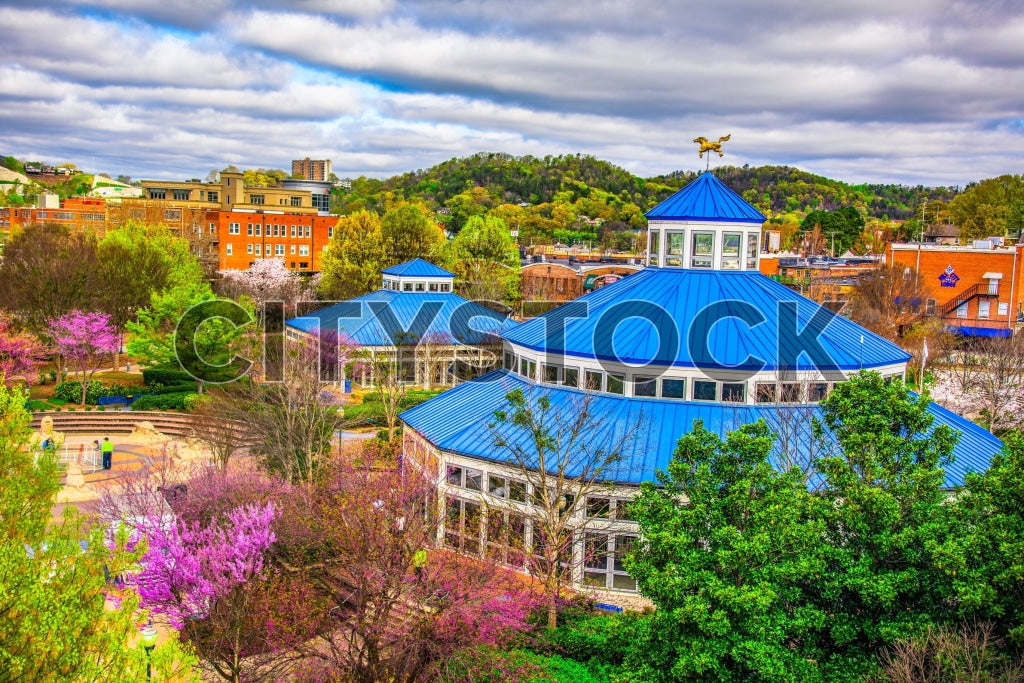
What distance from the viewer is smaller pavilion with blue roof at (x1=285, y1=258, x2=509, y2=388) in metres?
53.5

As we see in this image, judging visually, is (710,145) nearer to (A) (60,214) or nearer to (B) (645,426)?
(B) (645,426)

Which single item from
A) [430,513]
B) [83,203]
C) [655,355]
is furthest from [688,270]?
[83,203]

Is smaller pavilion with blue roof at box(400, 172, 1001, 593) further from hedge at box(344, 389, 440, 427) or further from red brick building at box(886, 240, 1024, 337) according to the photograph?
red brick building at box(886, 240, 1024, 337)

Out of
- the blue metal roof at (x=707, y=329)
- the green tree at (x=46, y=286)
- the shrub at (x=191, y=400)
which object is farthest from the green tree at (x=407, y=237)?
the blue metal roof at (x=707, y=329)

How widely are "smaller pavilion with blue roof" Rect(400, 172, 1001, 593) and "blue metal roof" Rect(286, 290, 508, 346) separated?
77.5 ft

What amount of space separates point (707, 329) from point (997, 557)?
14046 millimetres

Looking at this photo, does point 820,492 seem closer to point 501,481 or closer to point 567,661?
point 567,661

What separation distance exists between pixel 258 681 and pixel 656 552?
8808 mm

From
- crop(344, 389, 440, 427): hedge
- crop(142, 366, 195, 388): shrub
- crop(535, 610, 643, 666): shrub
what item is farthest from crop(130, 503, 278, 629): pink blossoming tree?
crop(142, 366, 195, 388): shrub

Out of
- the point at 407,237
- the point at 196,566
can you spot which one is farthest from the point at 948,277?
the point at 196,566

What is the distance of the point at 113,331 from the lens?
54.0 metres

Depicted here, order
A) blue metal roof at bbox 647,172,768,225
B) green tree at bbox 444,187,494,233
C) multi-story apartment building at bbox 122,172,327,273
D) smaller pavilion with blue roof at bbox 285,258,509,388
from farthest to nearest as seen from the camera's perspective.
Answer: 1. green tree at bbox 444,187,494,233
2. multi-story apartment building at bbox 122,172,327,273
3. smaller pavilion with blue roof at bbox 285,258,509,388
4. blue metal roof at bbox 647,172,768,225

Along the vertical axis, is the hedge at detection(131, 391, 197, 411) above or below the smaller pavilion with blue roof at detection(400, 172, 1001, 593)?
below

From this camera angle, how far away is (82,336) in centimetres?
4841
